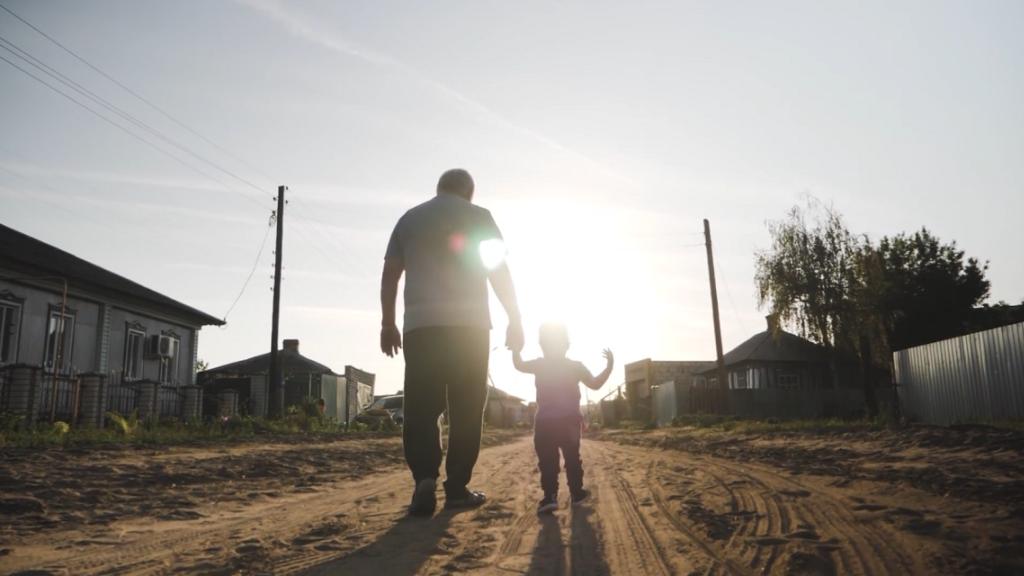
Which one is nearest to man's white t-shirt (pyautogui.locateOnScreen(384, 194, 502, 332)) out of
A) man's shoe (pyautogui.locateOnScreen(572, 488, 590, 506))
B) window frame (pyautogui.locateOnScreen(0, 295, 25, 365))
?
man's shoe (pyautogui.locateOnScreen(572, 488, 590, 506))

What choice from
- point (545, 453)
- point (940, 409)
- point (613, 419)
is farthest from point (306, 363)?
point (545, 453)

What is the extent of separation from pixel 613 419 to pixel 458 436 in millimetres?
45507

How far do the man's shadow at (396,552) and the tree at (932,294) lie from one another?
123 ft

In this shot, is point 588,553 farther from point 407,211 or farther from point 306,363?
point 306,363

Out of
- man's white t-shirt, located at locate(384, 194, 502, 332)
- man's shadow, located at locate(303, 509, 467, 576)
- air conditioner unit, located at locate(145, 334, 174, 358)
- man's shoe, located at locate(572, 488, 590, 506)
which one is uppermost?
air conditioner unit, located at locate(145, 334, 174, 358)

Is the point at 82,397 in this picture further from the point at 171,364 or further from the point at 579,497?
the point at 579,497

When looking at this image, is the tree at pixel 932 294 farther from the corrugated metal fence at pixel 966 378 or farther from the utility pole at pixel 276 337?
the utility pole at pixel 276 337

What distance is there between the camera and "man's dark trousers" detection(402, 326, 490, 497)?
3.82 metres

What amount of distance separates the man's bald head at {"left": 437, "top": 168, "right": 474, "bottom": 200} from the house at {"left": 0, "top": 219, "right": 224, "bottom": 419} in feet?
37.7

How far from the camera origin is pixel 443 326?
12.6 feet

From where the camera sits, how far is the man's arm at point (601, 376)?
16.8 ft

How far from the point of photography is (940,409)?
17609 millimetres

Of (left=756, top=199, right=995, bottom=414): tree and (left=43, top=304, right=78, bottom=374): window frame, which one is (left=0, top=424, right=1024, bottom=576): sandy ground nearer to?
(left=43, top=304, right=78, bottom=374): window frame

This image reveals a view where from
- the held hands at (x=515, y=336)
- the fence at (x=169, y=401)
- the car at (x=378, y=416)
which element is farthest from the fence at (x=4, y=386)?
the held hands at (x=515, y=336)
